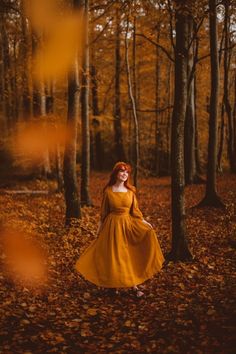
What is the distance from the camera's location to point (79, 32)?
13156mm

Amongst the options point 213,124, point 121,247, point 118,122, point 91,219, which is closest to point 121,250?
point 121,247

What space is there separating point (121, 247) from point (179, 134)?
2.71m

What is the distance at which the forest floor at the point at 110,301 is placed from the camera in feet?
16.3

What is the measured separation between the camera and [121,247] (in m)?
6.46

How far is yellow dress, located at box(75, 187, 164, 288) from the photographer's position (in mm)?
6309

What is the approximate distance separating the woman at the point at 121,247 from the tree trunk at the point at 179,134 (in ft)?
4.84

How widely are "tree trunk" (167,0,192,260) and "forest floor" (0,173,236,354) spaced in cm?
44

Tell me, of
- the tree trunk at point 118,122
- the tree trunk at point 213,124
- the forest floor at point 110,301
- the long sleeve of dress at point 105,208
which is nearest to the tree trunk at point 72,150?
the forest floor at point 110,301

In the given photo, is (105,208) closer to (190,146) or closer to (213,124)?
(213,124)

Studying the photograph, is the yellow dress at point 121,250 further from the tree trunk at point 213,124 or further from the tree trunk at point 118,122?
the tree trunk at point 118,122

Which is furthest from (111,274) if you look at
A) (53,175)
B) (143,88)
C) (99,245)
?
(143,88)

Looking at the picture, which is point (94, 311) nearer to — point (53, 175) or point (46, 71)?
point (46, 71)

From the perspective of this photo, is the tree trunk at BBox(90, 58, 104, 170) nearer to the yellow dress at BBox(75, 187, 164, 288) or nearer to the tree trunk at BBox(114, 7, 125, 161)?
the tree trunk at BBox(114, 7, 125, 161)

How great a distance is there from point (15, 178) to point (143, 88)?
12.4 m
